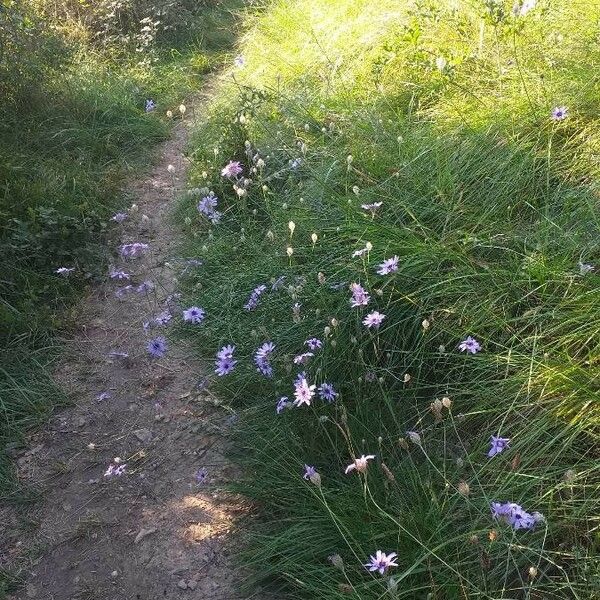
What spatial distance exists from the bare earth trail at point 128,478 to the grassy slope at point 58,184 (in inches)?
6.8

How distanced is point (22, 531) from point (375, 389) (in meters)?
1.68

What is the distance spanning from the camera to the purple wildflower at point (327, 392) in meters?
2.64

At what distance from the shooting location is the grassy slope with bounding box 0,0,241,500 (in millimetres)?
3678

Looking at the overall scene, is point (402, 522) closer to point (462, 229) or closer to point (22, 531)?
point (462, 229)

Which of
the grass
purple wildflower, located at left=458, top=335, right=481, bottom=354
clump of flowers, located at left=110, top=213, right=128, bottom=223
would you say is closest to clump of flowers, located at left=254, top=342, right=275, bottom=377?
the grass

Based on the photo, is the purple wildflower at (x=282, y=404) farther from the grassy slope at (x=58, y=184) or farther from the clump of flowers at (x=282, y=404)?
the grassy slope at (x=58, y=184)

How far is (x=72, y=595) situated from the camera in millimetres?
2621

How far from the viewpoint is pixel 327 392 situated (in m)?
2.70

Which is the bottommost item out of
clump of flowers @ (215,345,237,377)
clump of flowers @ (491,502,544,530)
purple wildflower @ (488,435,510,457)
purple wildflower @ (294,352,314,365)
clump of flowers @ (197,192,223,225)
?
purple wildflower @ (488,435,510,457)

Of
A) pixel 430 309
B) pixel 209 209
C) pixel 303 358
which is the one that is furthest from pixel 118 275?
pixel 430 309

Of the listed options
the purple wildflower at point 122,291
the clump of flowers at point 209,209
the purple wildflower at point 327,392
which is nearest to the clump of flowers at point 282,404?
the purple wildflower at point 327,392

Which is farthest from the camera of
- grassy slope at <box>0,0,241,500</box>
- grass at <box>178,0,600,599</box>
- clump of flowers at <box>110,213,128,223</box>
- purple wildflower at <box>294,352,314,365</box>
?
clump of flowers at <box>110,213,128,223</box>

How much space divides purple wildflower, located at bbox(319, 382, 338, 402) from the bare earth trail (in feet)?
1.99

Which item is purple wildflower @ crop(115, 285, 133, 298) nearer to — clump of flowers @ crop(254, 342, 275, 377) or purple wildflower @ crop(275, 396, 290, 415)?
clump of flowers @ crop(254, 342, 275, 377)
